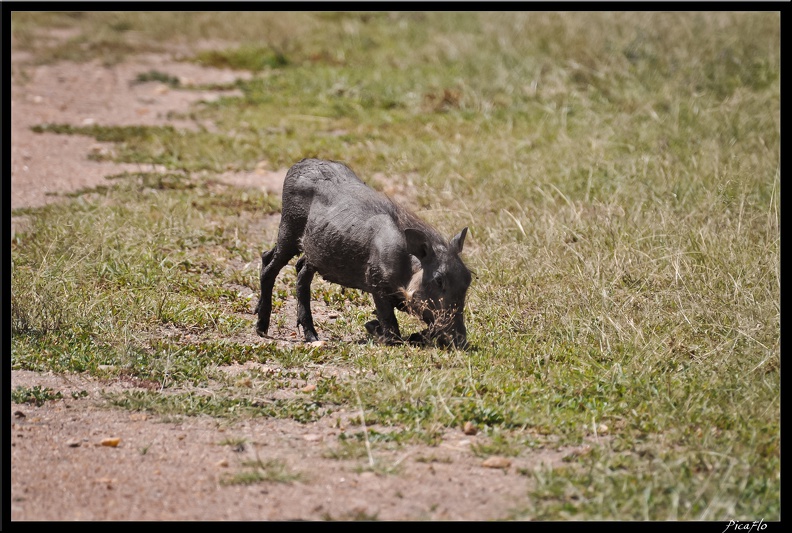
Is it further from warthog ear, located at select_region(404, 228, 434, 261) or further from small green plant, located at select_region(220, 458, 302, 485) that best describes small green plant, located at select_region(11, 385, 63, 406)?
warthog ear, located at select_region(404, 228, 434, 261)

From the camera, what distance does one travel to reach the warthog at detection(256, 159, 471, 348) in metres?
5.54

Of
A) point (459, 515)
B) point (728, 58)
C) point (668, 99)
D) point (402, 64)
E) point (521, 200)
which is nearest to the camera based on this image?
point (459, 515)

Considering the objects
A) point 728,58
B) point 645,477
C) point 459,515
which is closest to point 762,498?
point 645,477

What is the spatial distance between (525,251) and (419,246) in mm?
1728

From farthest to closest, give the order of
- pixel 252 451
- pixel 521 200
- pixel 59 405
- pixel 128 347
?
1. pixel 521 200
2. pixel 128 347
3. pixel 59 405
4. pixel 252 451

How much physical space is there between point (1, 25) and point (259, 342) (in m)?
10.0

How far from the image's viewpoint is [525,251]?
7078mm

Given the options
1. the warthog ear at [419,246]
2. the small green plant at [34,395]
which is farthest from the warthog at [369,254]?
the small green plant at [34,395]

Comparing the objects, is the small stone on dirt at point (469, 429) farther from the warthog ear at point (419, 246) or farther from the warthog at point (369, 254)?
the warthog ear at point (419, 246)

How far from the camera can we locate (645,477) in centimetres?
413

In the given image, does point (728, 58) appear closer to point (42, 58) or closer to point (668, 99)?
point (668, 99)

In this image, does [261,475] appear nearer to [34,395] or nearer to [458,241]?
[34,395]

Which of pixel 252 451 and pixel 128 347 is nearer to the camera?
pixel 252 451
